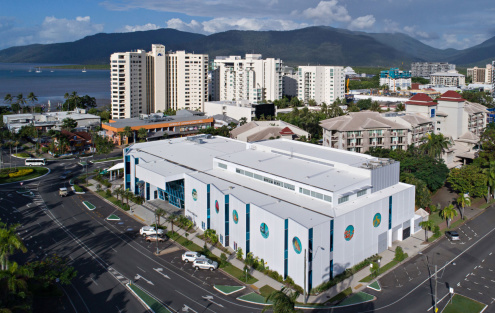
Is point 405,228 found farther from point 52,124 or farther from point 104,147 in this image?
point 52,124

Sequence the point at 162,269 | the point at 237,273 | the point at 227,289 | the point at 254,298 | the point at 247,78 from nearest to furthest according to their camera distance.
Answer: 1. the point at 254,298
2. the point at 227,289
3. the point at 237,273
4. the point at 162,269
5. the point at 247,78

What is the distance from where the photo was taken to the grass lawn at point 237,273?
32719 millimetres

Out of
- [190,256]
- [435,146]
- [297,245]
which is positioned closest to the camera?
[297,245]

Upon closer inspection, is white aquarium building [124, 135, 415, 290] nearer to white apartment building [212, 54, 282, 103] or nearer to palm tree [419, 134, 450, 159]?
palm tree [419, 134, 450, 159]

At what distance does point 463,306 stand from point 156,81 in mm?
99190

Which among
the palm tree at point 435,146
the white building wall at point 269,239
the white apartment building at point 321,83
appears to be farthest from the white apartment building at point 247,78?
the white building wall at point 269,239

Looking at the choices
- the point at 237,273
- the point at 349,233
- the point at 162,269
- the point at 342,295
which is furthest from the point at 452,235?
the point at 162,269

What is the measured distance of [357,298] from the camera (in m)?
30.4

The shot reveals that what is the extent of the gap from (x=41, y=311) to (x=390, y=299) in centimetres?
2342

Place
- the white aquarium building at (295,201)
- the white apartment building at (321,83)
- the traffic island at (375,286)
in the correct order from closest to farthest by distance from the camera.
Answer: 1. the traffic island at (375,286)
2. the white aquarium building at (295,201)
3. the white apartment building at (321,83)

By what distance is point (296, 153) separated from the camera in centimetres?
4825

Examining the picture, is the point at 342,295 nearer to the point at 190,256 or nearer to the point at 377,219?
the point at 377,219

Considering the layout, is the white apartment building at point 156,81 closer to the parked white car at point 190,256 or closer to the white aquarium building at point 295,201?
the white aquarium building at point 295,201

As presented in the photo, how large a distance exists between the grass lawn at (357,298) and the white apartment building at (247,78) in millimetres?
100105
